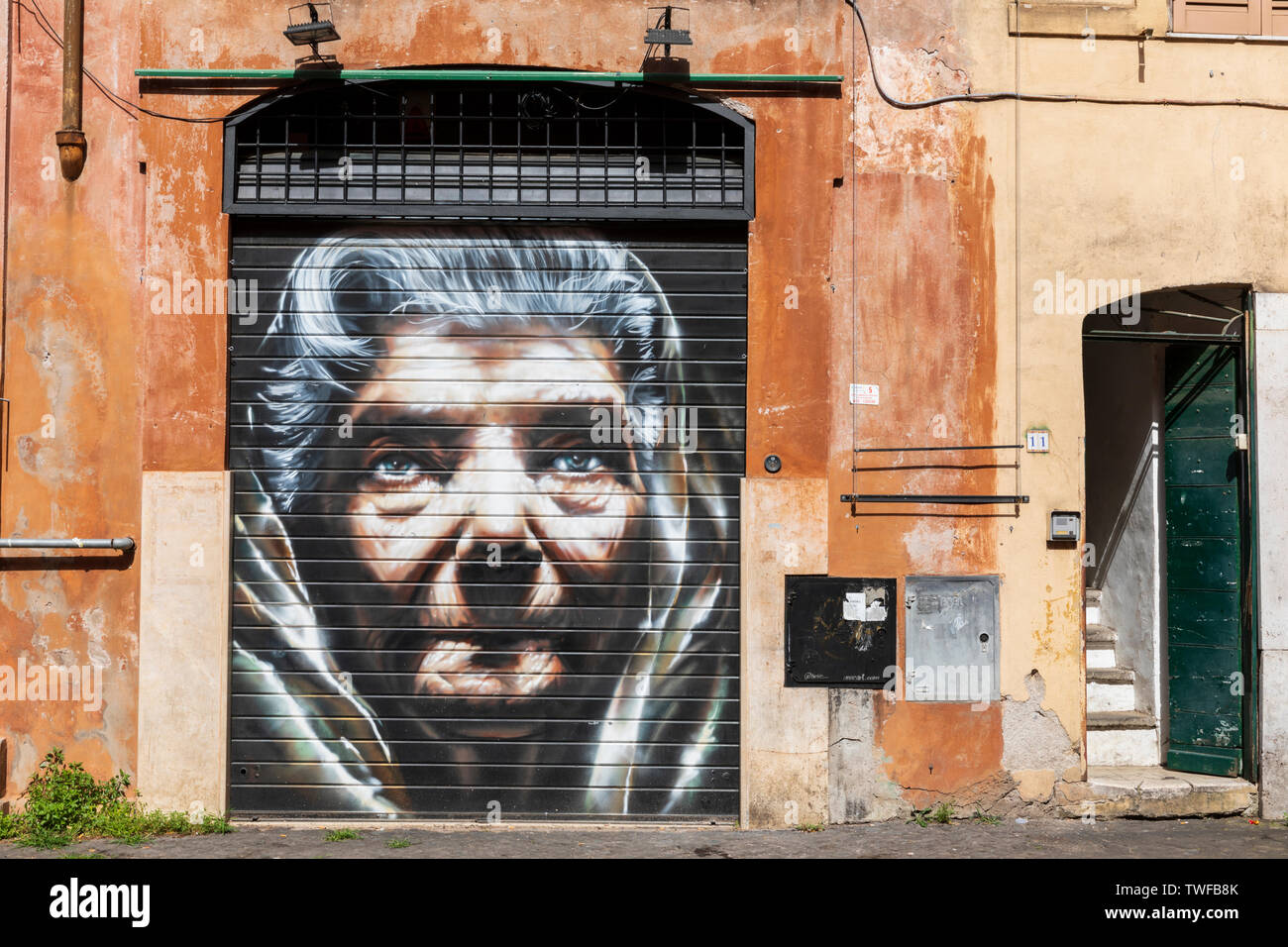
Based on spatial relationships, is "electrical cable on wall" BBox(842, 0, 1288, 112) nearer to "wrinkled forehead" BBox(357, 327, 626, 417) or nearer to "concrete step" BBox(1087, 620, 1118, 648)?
"wrinkled forehead" BBox(357, 327, 626, 417)

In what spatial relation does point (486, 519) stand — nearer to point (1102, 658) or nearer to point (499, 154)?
point (499, 154)

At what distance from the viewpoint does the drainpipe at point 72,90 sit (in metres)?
8.64

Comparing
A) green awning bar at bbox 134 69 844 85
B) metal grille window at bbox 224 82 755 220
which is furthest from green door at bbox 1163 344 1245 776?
metal grille window at bbox 224 82 755 220

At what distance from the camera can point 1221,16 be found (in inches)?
Answer: 360

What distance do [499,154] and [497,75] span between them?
1.82ft

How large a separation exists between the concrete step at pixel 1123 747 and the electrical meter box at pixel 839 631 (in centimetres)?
213

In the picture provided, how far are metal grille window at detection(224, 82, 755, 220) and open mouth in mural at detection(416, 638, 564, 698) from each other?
10.3 ft

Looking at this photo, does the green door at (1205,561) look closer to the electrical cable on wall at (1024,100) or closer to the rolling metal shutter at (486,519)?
the electrical cable on wall at (1024,100)

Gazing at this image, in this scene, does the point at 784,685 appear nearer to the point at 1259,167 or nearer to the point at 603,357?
the point at 603,357

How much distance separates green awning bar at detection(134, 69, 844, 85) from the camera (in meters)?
8.65

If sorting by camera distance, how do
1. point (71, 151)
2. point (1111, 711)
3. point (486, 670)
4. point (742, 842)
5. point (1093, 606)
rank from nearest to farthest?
point (742, 842), point (71, 151), point (486, 670), point (1111, 711), point (1093, 606)

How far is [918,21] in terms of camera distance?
29.5 ft

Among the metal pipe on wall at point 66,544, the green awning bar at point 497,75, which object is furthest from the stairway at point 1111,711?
the metal pipe on wall at point 66,544

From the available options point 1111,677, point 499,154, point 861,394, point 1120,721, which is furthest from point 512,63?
point 1120,721
